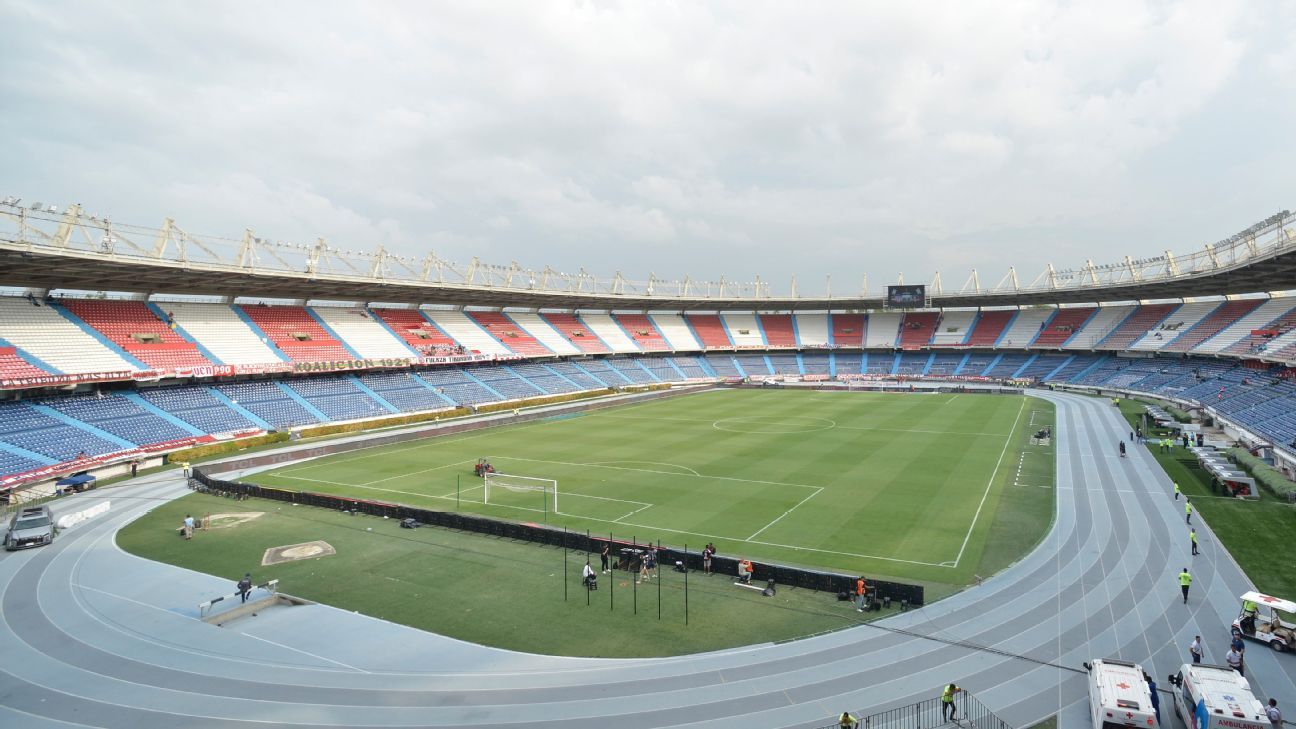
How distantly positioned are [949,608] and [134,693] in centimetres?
1783

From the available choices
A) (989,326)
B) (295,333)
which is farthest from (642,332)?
(989,326)

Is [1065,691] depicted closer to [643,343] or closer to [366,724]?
[366,724]

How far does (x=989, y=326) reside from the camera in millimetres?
86000

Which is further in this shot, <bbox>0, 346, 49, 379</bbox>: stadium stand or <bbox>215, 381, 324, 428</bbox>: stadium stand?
<bbox>215, 381, 324, 428</bbox>: stadium stand

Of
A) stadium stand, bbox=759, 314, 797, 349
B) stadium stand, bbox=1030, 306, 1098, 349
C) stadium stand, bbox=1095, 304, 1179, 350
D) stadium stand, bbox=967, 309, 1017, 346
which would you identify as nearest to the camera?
stadium stand, bbox=1095, 304, 1179, 350

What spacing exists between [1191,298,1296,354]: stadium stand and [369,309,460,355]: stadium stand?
68.5 m

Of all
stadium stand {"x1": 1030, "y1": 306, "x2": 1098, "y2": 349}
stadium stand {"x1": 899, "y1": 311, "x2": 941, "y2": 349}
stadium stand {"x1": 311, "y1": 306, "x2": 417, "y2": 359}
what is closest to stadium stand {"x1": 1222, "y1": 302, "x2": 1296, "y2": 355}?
stadium stand {"x1": 1030, "y1": 306, "x2": 1098, "y2": 349}

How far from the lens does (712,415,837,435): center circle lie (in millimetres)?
44188

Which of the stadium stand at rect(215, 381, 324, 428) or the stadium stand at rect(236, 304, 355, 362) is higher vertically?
the stadium stand at rect(236, 304, 355, 362)

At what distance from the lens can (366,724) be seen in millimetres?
11508

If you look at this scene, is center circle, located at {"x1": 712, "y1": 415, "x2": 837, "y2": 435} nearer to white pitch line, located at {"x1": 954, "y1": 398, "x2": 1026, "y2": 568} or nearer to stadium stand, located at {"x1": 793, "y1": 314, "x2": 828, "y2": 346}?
white pitch line, located at {"x1": 954, "y1": 398, "x2": 1026, "y2": 568}

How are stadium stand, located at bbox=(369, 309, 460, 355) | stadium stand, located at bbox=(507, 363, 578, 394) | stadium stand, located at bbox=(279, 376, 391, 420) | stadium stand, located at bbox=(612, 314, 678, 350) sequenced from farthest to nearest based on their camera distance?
1. stadium stand, located at bbox=(612, 314, 678, 350)
2. stadium stand, located at bbox=(507, 363, 578, 394)
3. stadium stand, located at bbox=(369, 309, 460, 355)
4. stadium stand, located at bbox=(279, 376, 391, 420)

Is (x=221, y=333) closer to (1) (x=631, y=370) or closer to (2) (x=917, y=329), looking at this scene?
(1) (x=631, y=370)

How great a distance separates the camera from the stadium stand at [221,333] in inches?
1845
